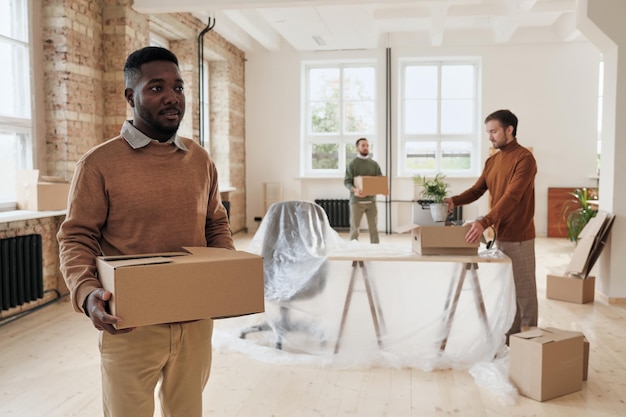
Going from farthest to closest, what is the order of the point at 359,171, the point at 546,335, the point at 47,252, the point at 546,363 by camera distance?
the point at 359,171 → the point at 47,252 → the point at 546,335 → the point at 546,363

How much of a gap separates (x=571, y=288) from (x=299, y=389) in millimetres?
3173

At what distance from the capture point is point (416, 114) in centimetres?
1049

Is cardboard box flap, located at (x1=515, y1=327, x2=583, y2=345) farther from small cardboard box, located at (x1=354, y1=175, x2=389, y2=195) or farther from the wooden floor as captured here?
small cardboard box, located at (x1=354, y1=175, x2=389, y2=195)

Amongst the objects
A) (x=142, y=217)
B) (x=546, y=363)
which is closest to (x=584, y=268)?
(x=546, y=363)

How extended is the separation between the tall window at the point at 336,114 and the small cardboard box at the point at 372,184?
3.75 m

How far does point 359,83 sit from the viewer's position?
418 inches

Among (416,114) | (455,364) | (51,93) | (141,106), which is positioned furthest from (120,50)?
(416,114)

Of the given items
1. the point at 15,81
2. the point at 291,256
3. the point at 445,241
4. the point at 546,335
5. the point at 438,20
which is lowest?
the point at 546,335

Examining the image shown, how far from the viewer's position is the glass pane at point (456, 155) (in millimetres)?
10445

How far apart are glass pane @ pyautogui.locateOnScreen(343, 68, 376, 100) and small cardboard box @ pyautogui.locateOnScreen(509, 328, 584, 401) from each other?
7.89 metres

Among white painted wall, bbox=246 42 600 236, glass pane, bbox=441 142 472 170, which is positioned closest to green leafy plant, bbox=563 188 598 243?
white painted wall, bbox=246 42 600 236

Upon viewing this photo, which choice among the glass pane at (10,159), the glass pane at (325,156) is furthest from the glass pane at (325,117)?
the glass pane at (10,159)

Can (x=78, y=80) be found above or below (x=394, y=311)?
above

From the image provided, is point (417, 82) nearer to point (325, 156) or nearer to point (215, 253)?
point (325, 156)
